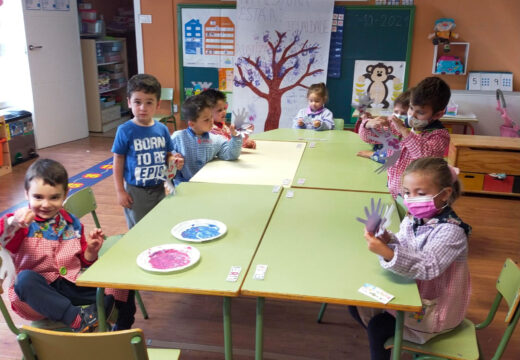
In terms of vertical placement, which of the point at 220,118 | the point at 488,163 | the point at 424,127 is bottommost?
the point at 488,163

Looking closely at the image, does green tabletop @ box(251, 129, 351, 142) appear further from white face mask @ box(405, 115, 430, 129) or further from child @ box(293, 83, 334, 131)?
white face mask @ box(405, 115, 430, 129)

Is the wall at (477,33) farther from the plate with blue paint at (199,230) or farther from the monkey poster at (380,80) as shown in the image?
the plate with blue paint at (199,230)

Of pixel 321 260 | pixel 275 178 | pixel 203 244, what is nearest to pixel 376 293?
pixel 321 260

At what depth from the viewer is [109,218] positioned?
3.88 metres

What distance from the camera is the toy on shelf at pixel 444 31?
531 cm

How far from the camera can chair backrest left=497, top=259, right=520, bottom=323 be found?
159 centimetres

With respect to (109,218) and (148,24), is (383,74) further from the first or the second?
(109,218)

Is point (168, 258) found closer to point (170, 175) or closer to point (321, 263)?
point (321, 263)

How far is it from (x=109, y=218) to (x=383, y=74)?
11.9 feet

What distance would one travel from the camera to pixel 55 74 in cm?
600

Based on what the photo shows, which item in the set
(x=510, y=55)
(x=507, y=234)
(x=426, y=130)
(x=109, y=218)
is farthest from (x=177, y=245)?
(x=510, y=55)

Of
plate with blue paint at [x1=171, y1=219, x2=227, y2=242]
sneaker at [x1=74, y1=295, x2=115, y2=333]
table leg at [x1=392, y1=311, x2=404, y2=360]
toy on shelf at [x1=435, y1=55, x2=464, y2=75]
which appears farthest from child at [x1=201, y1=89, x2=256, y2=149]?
toy on shelf at [x1=435, y1=55, x2=464, y2=75]

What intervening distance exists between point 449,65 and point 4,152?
16.3 feet

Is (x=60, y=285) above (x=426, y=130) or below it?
below
